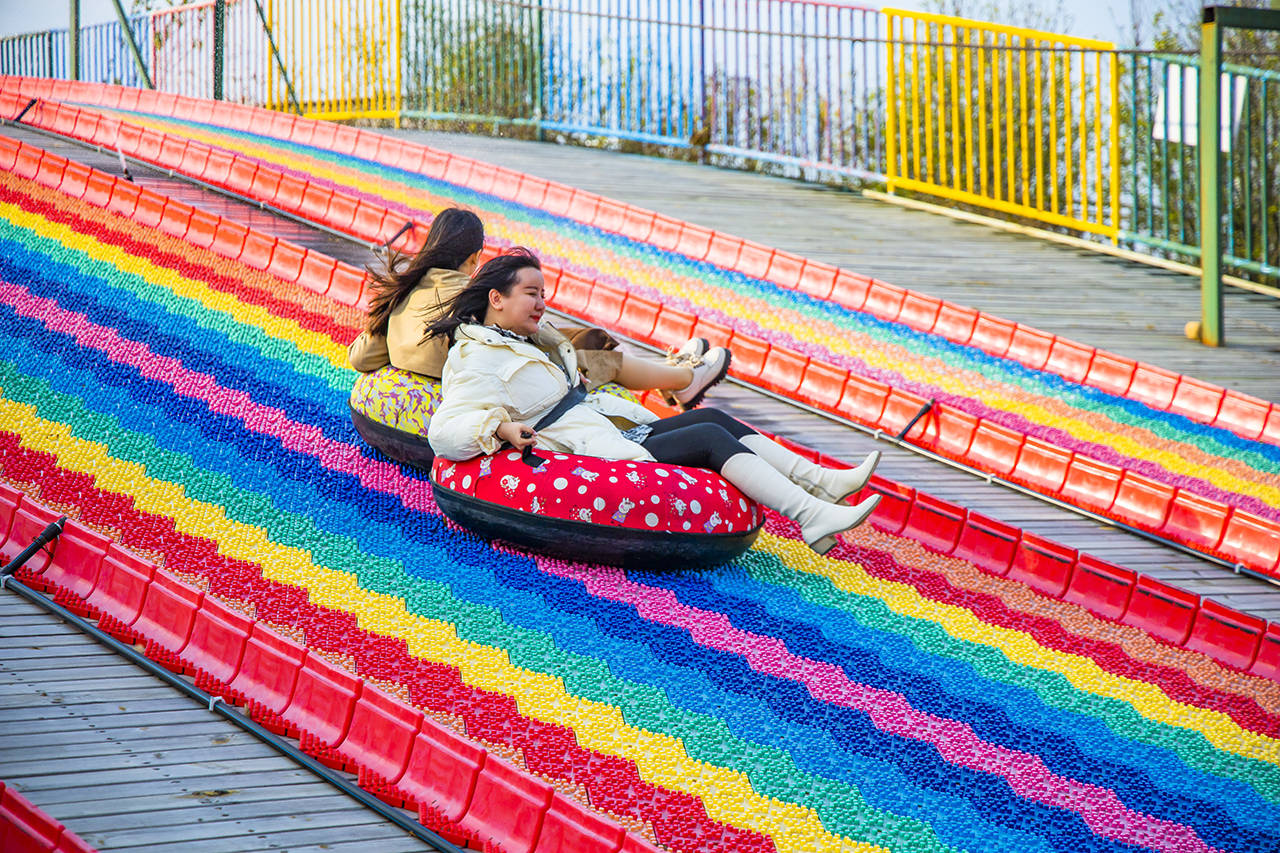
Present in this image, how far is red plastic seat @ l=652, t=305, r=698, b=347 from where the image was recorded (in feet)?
22.3

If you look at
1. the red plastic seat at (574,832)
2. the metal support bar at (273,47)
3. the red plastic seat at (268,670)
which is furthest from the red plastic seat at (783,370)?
the metal support bar at (273,47)

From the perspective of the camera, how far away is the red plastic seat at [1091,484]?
5582 mm

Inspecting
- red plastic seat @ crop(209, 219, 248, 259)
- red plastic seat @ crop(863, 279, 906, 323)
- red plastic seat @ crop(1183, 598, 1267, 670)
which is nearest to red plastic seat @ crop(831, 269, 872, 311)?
red plastic seat @ crop(863, 279, 906, 323)

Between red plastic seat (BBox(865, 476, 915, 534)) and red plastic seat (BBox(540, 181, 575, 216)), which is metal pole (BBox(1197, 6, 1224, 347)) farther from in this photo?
red plastic seat (BBox(540, 181, 575, 216))

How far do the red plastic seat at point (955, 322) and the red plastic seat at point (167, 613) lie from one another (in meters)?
5.07

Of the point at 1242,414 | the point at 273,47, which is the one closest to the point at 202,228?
the point at 1242,414

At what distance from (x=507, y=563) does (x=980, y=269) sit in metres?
6.02

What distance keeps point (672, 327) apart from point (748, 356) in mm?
445

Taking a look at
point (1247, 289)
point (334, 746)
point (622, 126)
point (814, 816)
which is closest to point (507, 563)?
point (334, 746)

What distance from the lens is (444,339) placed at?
182 inches

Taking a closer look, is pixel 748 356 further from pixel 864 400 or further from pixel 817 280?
pixel 817 280

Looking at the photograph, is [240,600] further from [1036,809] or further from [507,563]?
[1036,809]

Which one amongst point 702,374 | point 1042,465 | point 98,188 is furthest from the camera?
point 98,188

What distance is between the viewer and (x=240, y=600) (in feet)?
11.9
